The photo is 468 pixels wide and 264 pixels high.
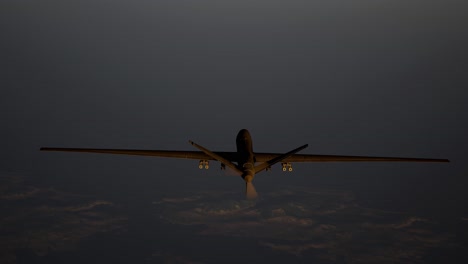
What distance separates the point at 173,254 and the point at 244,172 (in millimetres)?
147523

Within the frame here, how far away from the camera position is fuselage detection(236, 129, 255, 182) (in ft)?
161

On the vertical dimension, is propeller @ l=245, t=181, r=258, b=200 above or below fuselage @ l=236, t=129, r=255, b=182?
below

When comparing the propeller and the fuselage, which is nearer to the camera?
the propeller

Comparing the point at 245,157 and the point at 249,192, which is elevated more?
the point at 245,157

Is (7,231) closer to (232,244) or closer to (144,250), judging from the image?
(144,250)

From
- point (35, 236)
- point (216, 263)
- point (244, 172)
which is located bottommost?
point (216, 263)

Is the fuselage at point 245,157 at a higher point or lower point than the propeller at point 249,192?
higher

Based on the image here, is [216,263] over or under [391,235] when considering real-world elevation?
under

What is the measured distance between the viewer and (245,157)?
5472 cm

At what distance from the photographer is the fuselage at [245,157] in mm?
49094

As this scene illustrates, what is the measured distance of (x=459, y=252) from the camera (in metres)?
194

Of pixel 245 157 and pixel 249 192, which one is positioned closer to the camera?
pixel 249 192

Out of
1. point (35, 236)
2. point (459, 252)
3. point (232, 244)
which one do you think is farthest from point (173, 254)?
point (459, 252)

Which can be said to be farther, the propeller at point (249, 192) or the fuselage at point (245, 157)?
the fuselage at point (245, 157)
